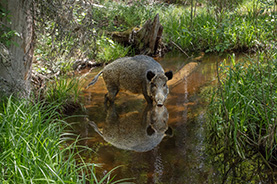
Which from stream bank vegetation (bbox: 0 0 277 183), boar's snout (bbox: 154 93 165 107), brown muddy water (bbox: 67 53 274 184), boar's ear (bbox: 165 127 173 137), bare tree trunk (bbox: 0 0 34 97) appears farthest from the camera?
boar's snout (bbox: 154 93 165 107)

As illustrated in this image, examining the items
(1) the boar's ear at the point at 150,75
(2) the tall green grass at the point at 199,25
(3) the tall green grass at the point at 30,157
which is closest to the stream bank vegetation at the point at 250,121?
(1) the boar's ear at the point at 150,75

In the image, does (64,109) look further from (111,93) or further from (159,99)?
(159,99)

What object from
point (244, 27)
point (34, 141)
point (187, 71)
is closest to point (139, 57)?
point (187, 71)

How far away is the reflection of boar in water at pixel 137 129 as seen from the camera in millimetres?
5176

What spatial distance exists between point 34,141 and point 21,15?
2393 millimetres

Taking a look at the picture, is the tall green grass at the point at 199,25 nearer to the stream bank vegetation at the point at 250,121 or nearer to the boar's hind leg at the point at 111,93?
the boar's hind leg at the point at 111,93

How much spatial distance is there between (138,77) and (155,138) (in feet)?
5.64

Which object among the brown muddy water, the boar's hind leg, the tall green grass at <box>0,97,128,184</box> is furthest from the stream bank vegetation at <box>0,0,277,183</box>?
the boar's hind leg

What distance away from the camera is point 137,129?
5.76 meters

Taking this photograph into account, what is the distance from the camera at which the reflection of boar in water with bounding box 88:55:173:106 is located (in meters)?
6.34

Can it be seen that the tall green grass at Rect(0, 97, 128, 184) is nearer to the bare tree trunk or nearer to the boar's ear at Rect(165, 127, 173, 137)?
the bare tree trunk

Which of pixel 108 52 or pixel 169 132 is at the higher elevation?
pixel 169 132

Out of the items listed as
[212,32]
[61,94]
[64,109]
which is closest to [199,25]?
[212,32]

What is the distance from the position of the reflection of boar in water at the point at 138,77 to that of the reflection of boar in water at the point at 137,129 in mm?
367
